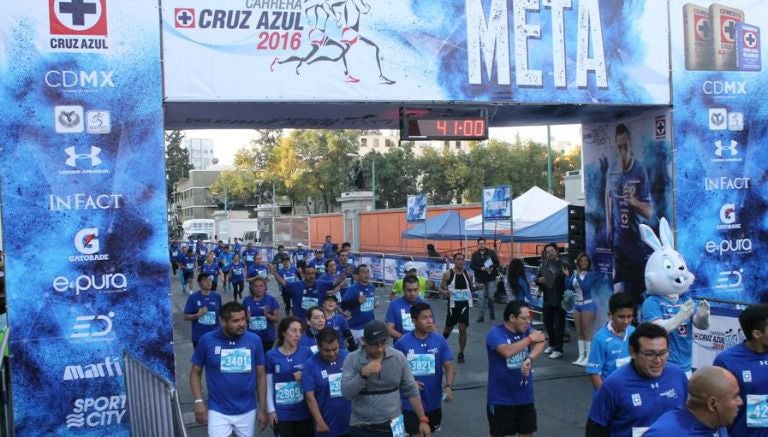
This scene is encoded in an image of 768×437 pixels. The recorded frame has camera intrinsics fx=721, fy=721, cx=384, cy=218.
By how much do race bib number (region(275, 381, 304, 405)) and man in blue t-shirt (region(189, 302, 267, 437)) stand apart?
187mm

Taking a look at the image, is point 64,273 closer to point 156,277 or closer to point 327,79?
point 156,277

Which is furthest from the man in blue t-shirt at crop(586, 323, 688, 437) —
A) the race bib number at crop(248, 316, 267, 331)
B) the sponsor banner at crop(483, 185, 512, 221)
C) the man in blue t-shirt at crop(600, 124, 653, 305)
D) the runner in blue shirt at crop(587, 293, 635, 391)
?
the sponsor banner at crop(483, 185, 512, 221)

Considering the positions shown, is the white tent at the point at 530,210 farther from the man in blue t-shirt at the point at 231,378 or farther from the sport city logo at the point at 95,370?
the man in blue t-shirt at the point at 231,378

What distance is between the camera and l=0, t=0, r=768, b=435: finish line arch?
8070mm

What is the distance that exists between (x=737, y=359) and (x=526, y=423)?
2049 millimetres

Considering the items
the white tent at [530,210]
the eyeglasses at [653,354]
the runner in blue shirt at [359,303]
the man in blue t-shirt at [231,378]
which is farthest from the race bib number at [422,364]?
the white tent at [530,210]

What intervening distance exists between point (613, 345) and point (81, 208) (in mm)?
5938

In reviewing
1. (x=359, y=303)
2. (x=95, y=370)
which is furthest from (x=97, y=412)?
(x=359, y=303)

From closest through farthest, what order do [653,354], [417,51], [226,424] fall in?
[653,354] < [226,424] < [417,51]

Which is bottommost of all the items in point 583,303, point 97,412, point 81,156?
point 97,412

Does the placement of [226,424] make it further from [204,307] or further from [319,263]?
[319,263]

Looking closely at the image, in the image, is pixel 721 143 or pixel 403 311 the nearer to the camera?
pixel 403 311

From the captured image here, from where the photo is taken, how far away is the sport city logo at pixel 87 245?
822cm

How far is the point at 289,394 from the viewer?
6355 mm
